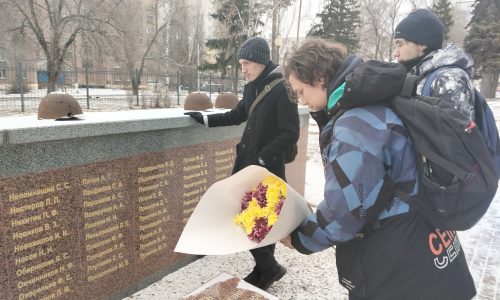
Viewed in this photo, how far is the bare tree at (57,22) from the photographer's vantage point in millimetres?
21859

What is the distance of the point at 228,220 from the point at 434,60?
5.81 ft

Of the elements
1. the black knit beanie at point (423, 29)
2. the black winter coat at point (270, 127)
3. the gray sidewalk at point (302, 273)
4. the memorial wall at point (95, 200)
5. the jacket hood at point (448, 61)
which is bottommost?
the gray sidewalk at point (302, 273)

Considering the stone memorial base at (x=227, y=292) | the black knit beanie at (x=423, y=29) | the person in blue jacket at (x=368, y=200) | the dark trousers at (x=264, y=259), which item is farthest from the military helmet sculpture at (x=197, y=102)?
the person in blue jacket at (x=368, y=200)

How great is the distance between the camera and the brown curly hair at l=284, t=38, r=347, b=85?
1493 millimetres

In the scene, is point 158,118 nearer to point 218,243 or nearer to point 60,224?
point 60,224

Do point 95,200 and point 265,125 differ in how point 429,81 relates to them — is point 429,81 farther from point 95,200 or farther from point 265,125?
point 95,200

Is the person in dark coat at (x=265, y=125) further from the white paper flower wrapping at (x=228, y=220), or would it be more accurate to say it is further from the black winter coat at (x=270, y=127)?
the white paper flower wrapping at (x=228, y=220)

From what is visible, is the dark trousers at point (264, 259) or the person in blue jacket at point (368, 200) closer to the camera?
the person in blue jacket at point (368, 200)

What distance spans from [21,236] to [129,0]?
26.3 metres

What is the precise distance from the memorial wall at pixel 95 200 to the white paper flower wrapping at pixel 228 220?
3.54ft

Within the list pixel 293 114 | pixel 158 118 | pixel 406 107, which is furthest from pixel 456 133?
pixel 158 118

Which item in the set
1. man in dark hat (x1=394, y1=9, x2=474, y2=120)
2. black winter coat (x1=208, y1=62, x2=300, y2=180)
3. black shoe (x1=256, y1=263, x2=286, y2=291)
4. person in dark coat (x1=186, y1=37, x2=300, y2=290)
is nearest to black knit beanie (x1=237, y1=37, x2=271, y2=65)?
person in dark coat (x1=186, y1=37, x2=300, y2=290)

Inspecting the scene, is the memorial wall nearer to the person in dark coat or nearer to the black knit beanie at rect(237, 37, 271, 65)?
the person in dark coat

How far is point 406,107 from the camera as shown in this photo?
1.33m
